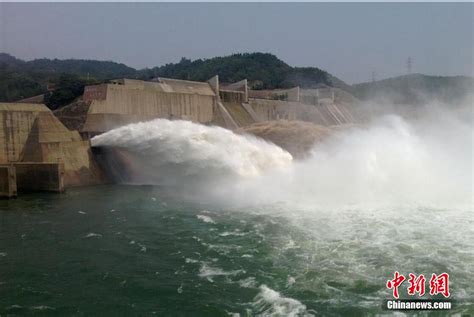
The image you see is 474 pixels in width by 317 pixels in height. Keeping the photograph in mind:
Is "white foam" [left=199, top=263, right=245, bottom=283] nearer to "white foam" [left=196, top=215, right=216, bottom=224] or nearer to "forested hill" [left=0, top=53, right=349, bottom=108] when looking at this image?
"white foam" [left=196, top=215, right=216, bottom=224]

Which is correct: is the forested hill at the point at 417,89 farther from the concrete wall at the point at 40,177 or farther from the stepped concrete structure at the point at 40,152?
the concrete wall at the point at 40,177

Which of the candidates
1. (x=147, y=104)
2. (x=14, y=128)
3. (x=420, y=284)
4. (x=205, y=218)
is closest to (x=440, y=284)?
(x=420, y=284)

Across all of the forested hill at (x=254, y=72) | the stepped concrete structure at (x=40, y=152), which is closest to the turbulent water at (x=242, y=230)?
the stepped concrete structure at (x=40, y=152)

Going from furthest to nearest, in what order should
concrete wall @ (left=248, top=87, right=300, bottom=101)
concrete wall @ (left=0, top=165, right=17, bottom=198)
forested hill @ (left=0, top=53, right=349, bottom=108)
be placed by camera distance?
forested hill @ (left=0, top=53, right=349, bottom=108) → concrete wall @ (left=248, top=87, right=300, bottom=101) → concrete wall @ (left=0, top=165, right=17, bottom=198)

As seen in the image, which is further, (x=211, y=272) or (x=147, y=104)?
(x=147, y=104)

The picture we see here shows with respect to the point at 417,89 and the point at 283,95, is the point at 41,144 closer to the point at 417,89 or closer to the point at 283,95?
the point at 283,95

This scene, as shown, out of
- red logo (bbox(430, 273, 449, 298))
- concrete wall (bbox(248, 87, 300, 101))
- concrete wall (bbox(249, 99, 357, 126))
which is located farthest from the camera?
concrete wall (bbox(248, 87, 300, 101))

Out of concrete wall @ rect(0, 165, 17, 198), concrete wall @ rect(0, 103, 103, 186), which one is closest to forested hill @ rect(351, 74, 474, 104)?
concrete wall @ rect(0, 103, 103, 186)

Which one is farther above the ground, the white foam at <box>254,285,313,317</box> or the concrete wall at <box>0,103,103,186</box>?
the concrete wall at <box>0,103,103,186</box>
